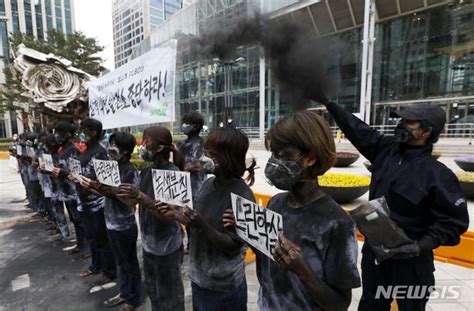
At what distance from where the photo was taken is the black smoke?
8.23 feet

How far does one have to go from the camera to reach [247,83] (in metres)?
28.0

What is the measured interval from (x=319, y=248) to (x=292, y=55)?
76.0 inches

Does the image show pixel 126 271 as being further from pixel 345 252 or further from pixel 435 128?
pixel 435 128

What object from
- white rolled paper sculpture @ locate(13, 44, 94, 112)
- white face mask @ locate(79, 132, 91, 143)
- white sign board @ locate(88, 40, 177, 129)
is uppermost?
white rolled paper sculpture @ locate(13, 44, 94, 112)

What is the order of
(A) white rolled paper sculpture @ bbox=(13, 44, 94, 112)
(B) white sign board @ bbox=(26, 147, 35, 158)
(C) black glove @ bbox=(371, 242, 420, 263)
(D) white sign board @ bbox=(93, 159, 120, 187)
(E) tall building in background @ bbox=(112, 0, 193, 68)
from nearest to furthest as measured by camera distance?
(C) black glove @ bbox=(371, 242, 420, 263), (D) white sign board @ bbox=(93, 159, 120, 187), (B) white sign board @ bbox=(26, 147, 35, 158), (A) white rolled paper sculpture @ bbox=(13, 44, 94, 112), (E) tall building in background @ bbox=(112, 0, 193, 68)

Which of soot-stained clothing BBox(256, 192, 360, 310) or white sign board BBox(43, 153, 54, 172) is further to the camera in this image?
white sign board BBox(43, 153, 54, 172)

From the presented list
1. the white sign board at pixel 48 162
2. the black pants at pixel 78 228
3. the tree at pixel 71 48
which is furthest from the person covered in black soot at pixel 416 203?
the tree at pixel 71 48

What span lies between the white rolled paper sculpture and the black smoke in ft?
23.2

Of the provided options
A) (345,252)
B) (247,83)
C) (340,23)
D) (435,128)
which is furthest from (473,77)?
(345,252)

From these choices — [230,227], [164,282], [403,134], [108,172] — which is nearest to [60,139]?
[108,172]

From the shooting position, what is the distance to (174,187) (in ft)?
6.09

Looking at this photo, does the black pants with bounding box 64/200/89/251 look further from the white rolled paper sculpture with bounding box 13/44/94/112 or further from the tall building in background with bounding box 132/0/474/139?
the tall building in background with bounding box 132/0/474/139

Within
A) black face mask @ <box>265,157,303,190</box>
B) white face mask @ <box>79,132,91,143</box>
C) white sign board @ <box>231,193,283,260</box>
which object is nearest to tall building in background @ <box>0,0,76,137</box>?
white face mask @ <box>79,132,91,143</box>

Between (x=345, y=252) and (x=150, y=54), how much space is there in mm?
2939
